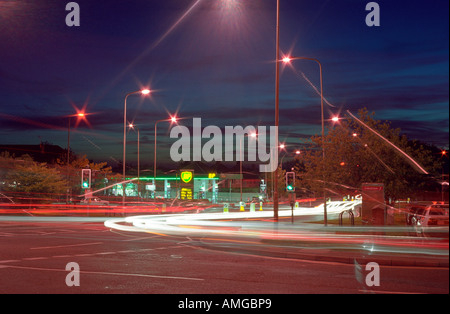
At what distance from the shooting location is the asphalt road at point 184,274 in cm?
964

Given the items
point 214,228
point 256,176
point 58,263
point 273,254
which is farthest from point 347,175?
point 256,176

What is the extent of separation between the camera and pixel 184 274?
1163 centimetres

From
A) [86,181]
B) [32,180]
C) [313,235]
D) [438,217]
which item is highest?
[32,180]

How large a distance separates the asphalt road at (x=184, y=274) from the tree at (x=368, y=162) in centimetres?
1675

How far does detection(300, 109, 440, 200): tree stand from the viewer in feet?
102

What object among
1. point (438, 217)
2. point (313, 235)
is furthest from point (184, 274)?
point (313, 235)

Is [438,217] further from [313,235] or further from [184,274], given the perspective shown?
[313,235]

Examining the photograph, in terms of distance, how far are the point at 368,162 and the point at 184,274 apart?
2220cm

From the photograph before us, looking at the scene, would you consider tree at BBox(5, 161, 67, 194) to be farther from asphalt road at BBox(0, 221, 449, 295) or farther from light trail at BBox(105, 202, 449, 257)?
asphalt road at BBox(0, 221, 449, 295)

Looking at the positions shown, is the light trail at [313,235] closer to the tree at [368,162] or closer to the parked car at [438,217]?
the parked car at [438,217]

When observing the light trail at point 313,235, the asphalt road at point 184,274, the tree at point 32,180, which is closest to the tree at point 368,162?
the light trail at point 313,235

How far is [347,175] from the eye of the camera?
104 ft

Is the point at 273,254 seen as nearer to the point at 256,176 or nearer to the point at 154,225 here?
the point at 154,225

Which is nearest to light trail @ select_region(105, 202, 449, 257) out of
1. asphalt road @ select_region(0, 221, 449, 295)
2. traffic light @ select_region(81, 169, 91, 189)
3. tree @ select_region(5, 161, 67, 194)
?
asphalt road @ select_region(0, 221, 449, 295)
